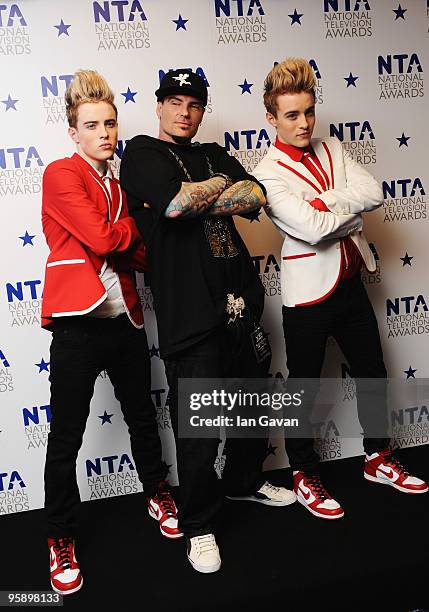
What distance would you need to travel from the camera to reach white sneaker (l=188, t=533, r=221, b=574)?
210 centimetres

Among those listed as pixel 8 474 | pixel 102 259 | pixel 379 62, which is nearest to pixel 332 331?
pixel 102 259

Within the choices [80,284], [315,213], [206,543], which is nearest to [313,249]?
[315,213]

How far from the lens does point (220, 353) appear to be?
2105 millimetres

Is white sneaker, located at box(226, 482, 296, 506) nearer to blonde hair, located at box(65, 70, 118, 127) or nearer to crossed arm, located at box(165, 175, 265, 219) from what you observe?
crossed arm, located at box(165, 175, 265, 219)

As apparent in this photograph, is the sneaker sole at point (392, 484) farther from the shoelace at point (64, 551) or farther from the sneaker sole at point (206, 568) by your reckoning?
the shoelace at point (64, 551)

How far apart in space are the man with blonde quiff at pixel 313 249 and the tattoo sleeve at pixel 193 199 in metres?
0.33

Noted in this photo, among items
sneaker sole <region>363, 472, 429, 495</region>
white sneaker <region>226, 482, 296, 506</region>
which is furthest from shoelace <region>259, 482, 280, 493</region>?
sneaker sole <region>363, 472, 429, 495</region>

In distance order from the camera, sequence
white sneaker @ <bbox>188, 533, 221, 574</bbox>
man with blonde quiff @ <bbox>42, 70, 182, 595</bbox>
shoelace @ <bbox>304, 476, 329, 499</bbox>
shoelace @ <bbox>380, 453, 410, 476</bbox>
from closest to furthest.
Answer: man with blonde quiff @ <bbox>42, 70, 182, 595</bbox> < white sneaker @ <bbox>188, 533, 221, 574</bbox> < shoelace @ <bbox>304, 476, 329, 499</bbox> < shoelace @ <bbox>380, 453, 410, 476</bbox>

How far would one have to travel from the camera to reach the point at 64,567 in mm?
2098

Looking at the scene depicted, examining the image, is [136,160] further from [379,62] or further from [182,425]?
[379,62]

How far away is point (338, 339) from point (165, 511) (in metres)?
0.90

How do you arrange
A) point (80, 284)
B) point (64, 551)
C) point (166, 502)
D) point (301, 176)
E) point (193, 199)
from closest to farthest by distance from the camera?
point (193, 199)
point (80, 284)
point (64, 551)
point (301, 176)
point (166, 502)

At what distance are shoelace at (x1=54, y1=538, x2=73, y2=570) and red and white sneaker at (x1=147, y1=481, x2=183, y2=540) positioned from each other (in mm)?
354

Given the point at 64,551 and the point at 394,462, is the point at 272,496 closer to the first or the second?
the point at 394,462
